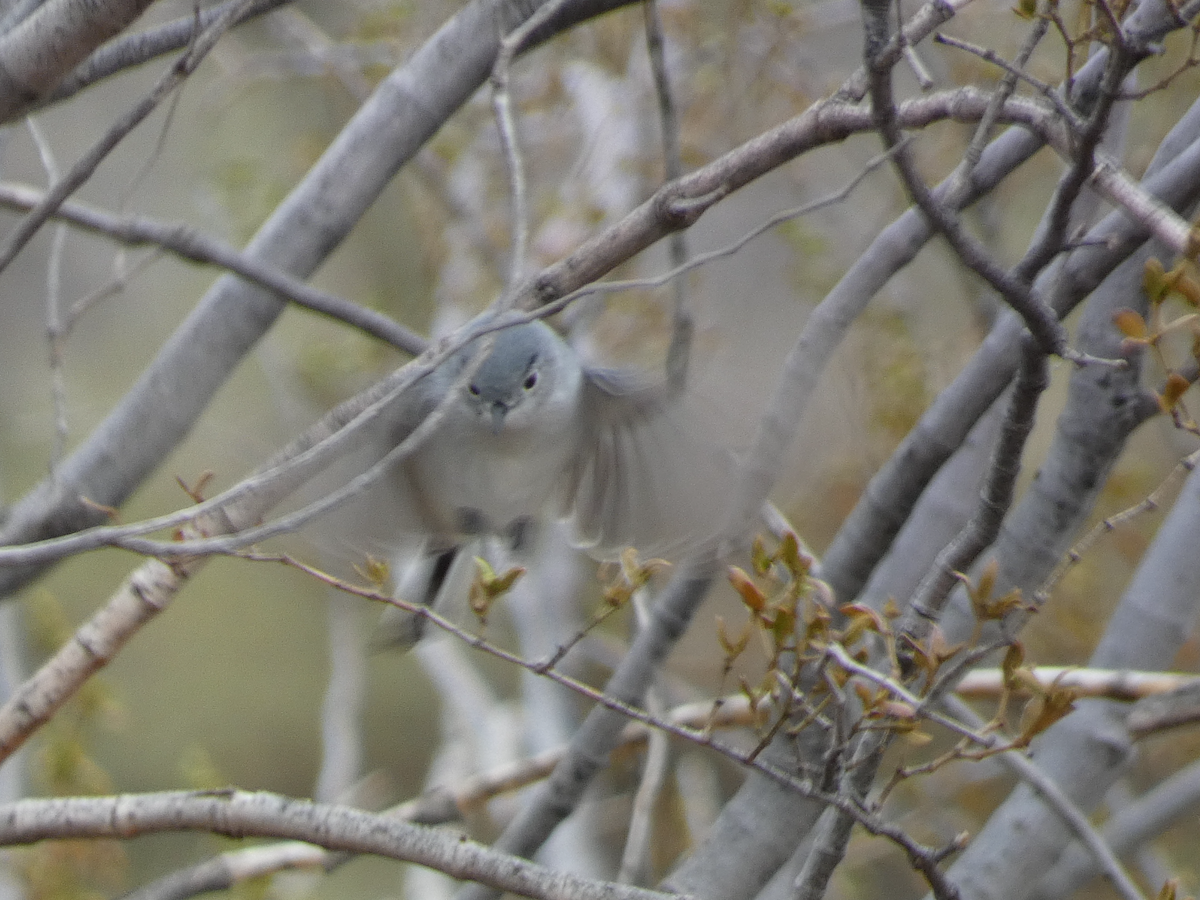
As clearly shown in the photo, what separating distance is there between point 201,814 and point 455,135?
250 cm

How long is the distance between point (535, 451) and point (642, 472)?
172 millimetres

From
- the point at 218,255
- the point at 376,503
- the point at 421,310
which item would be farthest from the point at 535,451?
the point at 421,310

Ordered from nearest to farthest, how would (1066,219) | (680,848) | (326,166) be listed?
1. (1066,219)
2. (326,166)
3. (680,848)

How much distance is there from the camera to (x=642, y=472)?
170 centimetres

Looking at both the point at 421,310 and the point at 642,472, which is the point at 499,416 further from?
the point at 421,310

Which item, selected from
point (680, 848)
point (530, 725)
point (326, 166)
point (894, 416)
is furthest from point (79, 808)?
point (680, 848)

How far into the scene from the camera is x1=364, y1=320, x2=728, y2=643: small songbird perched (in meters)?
1.66

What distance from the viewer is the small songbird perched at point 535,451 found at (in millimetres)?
1661

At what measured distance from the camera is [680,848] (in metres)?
3.29

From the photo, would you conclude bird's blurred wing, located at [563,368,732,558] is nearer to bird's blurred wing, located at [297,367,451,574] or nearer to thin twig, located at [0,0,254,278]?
bird's blurred wing, located at [297,367,451,574]

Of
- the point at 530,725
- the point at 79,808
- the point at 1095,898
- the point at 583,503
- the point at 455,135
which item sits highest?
the point at 455,135

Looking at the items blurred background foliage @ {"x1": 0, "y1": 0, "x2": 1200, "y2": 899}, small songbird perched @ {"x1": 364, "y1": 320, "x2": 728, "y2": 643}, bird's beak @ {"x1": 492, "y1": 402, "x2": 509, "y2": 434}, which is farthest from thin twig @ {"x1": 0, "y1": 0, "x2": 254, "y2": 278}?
bird's beak @ {"x1": 492, "y1": 402, "x2": 509, "y2": 434}

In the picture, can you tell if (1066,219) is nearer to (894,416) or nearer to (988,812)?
(894,416)

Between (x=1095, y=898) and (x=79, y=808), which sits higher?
(x=79, y=808)
